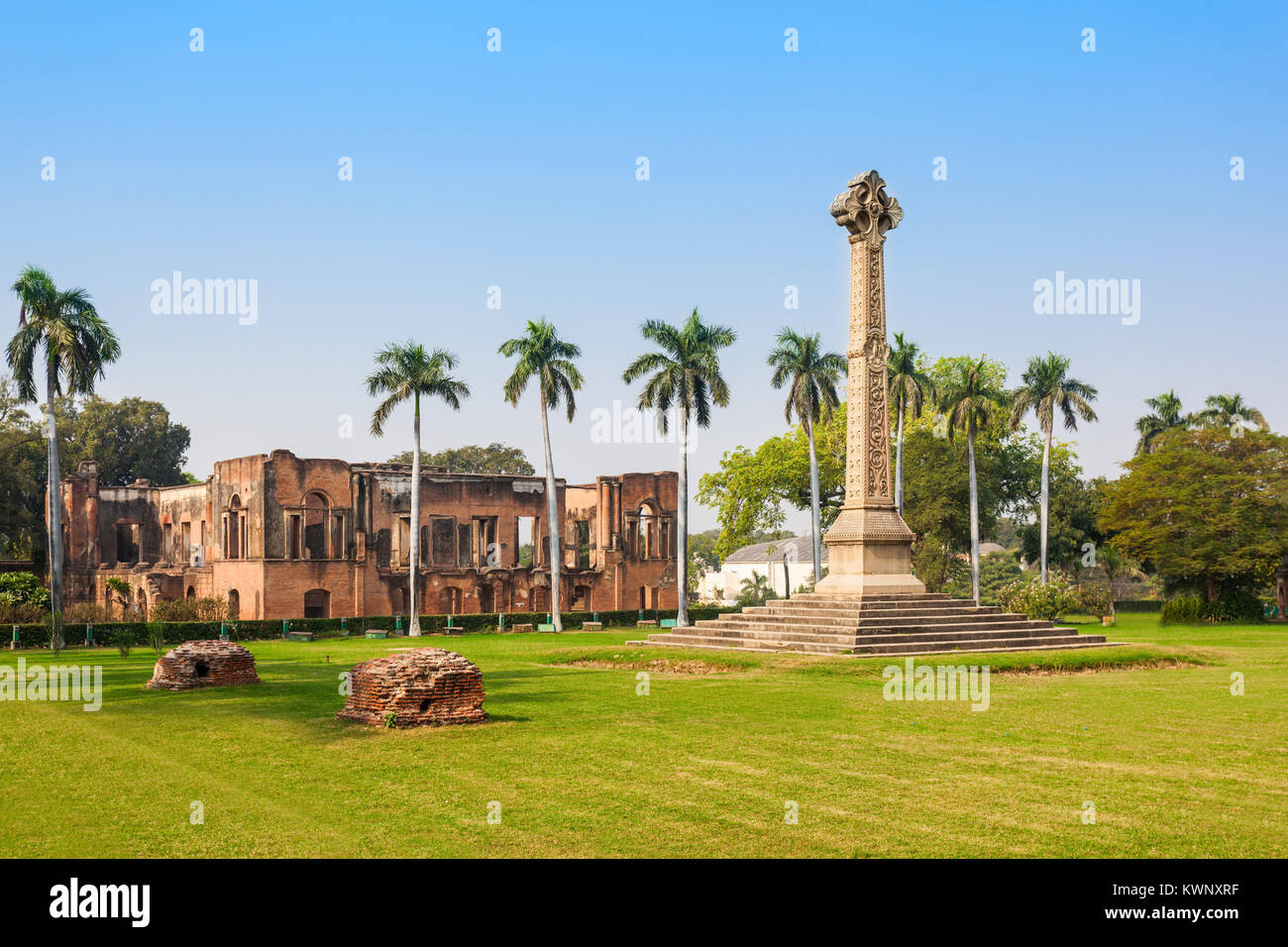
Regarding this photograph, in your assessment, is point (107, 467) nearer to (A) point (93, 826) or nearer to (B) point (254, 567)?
(B) point (254, 567)

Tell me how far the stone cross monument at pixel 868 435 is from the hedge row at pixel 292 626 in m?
15.8

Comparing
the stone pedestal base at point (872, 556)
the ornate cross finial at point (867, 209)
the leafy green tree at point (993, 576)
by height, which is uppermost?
the ornate cross finial at point (867, 209)

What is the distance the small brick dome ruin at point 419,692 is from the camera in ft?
41.9

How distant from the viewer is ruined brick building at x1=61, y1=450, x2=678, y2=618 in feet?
153

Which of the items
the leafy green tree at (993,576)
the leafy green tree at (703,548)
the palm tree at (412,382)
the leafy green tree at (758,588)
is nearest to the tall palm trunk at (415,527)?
the palm tree at (412,382)

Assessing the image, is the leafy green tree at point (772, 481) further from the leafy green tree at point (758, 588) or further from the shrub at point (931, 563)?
the leafy green tree at point (758, 588)

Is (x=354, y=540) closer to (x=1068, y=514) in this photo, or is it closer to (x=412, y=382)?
(x=412, y=382)

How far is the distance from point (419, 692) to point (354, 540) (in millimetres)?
37564

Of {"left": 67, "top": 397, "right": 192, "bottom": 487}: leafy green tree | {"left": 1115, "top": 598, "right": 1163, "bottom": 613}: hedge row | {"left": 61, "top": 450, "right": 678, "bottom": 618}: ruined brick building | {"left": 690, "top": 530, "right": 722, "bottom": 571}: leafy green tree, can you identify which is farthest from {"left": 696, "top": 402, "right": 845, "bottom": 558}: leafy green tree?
{"left": 690, "top": 530, "right": 722, "bottom": 571}: leafy green tree

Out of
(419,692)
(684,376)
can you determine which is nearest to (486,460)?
(684,376)

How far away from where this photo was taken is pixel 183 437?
7194 cm

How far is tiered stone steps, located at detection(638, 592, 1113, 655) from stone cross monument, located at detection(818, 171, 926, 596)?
1.63ft

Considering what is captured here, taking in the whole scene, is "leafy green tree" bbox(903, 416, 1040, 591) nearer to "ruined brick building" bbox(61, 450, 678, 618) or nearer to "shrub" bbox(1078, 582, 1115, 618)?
"shrub" bbox(1078, 582, 1115, 618)

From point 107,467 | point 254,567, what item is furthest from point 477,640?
point 107,467
